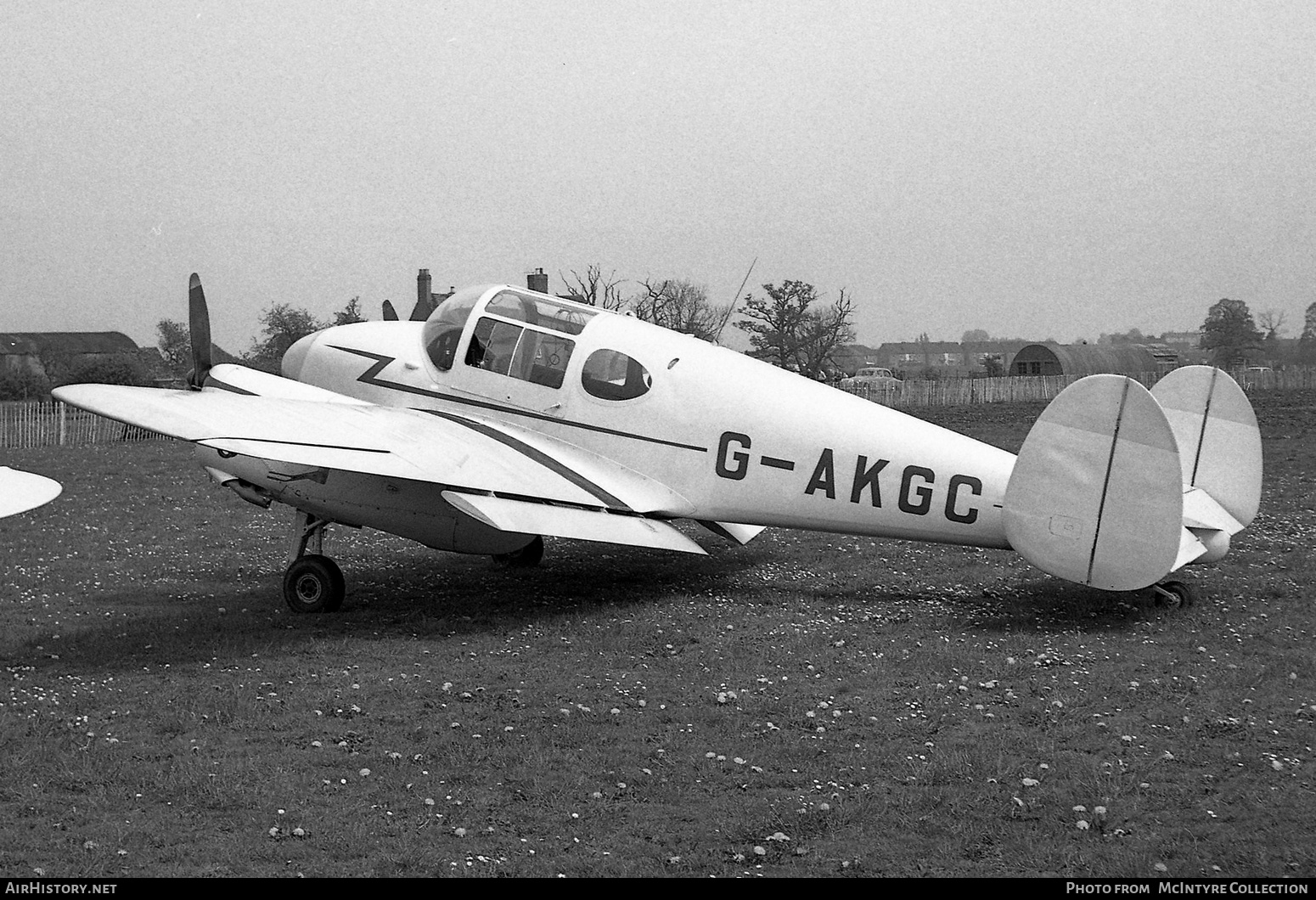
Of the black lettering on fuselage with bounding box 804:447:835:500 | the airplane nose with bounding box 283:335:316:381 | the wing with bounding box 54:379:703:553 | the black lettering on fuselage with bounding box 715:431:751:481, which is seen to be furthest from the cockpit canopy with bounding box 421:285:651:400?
the black lettering on fuselage with bounding box 804:447:835:500

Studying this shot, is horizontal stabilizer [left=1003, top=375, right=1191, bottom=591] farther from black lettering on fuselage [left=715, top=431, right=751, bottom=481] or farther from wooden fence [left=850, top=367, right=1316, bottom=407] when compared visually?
wooden fence [left=850, top=367, right=1316, bottom=407]

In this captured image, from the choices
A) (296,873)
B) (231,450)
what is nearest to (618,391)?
(231,450)

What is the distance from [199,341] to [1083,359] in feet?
199

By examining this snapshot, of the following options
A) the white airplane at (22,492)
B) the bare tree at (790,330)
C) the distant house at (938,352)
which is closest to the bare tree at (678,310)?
the bare tree at (790,330)

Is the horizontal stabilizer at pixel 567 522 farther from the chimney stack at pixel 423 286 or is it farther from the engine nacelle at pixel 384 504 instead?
the chimney stack at pixel 423 286

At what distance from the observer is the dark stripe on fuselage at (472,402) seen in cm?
1075

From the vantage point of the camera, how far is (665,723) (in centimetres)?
693

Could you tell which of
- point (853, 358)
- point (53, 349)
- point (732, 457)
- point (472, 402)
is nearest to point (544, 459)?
point (472, 402)

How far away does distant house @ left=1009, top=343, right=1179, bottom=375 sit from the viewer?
62250mm

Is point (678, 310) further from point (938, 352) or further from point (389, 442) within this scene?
point (938, 352)
